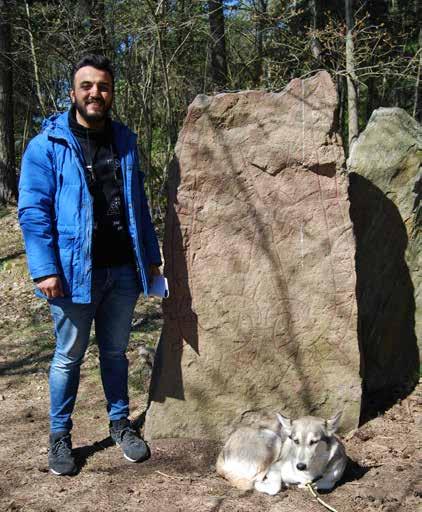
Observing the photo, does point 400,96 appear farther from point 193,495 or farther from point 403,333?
point 193,495

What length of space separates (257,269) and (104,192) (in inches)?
44.9

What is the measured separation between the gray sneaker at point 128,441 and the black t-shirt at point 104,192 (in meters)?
→ 1.16

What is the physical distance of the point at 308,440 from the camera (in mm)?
3377

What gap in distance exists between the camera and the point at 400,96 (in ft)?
56.0

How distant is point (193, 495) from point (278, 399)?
95cm

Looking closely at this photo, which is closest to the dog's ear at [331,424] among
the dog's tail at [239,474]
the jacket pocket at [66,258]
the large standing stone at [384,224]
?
the dog's tail at [239,474]

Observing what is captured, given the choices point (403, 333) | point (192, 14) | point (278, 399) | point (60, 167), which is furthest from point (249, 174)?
point (192, 14)

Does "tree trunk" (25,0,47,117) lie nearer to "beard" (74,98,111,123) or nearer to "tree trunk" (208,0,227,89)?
"tree trunk" (208,0,227,89)

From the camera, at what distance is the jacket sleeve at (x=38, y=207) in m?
3.29

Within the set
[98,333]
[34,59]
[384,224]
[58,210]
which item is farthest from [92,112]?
[34,59]

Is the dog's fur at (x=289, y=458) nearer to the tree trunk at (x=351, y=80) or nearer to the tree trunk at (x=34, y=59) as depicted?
the tree trunk at (x=351, y=80)

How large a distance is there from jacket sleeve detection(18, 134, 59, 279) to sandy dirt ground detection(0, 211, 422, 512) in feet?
4.26

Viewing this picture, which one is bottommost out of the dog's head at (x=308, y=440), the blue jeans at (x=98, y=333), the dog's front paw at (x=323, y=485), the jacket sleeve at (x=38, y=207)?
the dog's front paw at (x=323, y=485)

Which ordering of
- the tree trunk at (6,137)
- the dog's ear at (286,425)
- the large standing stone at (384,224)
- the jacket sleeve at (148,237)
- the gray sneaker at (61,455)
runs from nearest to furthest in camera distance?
1. the dog's ear at (286,425)
2. the gray sneaker at (61,455)
3. the jacket sleeve at (148,237)
4. the large standing stone at (384,224)
5. the tree trunk at (6,137)
